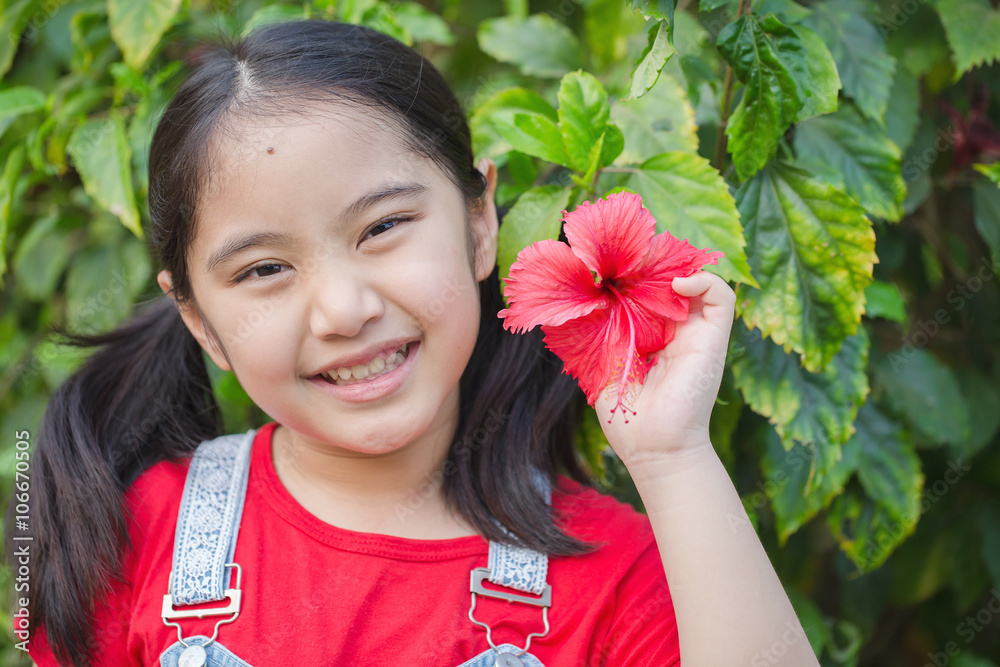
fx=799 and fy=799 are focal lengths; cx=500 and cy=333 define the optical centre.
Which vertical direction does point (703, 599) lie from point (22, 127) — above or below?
below

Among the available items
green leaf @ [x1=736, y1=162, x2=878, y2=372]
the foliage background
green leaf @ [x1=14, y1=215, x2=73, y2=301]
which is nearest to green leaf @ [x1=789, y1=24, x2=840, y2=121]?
the foliage background

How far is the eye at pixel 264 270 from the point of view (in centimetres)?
104

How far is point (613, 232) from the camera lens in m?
0.92

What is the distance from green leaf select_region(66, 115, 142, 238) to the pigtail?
0.64ft

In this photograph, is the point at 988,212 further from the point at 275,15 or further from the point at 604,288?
the point at 275,15

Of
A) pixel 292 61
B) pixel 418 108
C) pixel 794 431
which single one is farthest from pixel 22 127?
pixel 794 431

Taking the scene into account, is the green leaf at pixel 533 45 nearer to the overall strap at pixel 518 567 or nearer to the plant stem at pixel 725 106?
the plant stem at pixel 725 106

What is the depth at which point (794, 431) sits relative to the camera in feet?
3.76

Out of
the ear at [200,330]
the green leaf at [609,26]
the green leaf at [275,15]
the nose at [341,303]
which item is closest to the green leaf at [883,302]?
the green leaf at [609,26]

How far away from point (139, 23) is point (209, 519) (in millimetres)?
935

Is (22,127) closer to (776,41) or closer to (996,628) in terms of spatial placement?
(776,41)

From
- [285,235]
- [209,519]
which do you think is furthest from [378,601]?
[285,235]

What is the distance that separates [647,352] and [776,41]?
441mm

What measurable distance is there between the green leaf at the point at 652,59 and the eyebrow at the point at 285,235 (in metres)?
0.32
